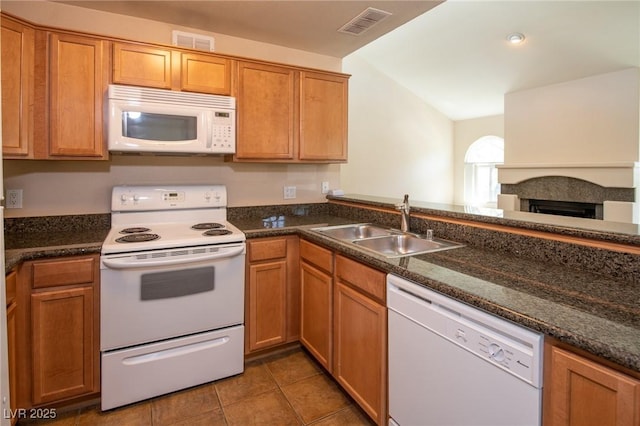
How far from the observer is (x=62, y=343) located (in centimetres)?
185

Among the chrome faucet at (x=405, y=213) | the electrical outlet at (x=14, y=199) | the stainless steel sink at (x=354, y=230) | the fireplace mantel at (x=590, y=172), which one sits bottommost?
the stainless steel sink at (x=354, y=230)

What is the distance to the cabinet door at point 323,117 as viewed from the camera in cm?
280

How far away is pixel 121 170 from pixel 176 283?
39.2 inches

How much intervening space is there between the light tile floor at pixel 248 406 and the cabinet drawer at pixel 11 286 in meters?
0.72

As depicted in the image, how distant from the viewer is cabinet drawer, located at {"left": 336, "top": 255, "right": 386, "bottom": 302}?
1.63 m

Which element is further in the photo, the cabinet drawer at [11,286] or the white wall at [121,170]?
the white wall at [121,170]

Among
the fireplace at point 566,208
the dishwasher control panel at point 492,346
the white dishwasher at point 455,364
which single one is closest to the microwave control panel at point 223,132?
the white dishwasher at point 455,364

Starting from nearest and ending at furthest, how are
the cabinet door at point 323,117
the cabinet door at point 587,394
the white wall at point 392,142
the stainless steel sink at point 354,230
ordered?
the cabinet door at point 587,394 → the stainless steel sink at point 354,230 → the cabinet door at point 323,117 → the white wall at point 392,142

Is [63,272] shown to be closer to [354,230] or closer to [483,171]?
[354,230]

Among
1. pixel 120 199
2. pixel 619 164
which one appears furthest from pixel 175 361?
pixel 619 164

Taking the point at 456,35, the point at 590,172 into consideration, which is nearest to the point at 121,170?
the point at 456,35

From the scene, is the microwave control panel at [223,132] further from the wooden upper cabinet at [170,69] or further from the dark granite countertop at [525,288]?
the dark granite countertop at [525,288]

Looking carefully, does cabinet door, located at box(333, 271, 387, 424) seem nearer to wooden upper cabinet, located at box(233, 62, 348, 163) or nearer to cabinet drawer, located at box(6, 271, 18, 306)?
wooden upper cabinet, located at box(233, 62, 348, 163)

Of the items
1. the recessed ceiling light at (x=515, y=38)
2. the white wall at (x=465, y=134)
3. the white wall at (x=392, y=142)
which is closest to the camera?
the recessed ceiling light at (x=515, y=38)
